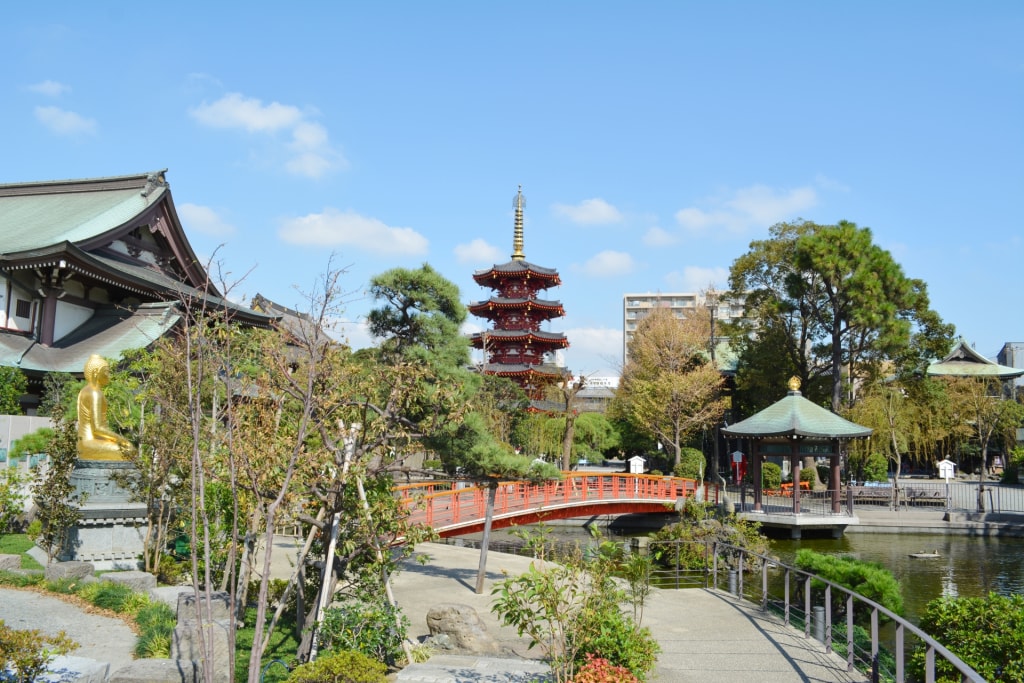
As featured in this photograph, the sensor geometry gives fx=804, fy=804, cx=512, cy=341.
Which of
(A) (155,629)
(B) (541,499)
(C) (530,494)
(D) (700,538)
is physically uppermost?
(C) (530,494)

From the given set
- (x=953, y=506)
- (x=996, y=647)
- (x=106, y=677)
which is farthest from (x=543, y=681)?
(x=953, y=506)

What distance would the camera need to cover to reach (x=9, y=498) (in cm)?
1385

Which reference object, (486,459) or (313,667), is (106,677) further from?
(486,459)

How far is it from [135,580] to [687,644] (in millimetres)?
7625

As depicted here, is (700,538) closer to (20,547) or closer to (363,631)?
(363,631)

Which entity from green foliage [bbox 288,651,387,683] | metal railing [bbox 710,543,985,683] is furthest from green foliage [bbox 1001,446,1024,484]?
green foliage [bbox 288,651,387,683]

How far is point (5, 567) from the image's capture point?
39.5 ft

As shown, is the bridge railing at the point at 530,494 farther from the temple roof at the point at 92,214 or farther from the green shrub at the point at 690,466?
the temple roof at the point at 92,214

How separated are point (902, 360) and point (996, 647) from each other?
3264 cm

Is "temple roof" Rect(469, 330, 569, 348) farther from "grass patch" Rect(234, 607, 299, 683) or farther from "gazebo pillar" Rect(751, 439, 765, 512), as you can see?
"grass patch" Rect(234, 607, 299, 683)

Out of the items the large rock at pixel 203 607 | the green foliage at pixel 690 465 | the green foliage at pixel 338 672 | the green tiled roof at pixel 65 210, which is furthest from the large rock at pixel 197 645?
the green foliage at pixel 690 465

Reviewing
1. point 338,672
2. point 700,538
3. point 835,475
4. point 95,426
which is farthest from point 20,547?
point 835,475

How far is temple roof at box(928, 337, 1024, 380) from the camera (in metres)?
47.3

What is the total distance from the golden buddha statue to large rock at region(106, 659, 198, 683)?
5.88 metres
